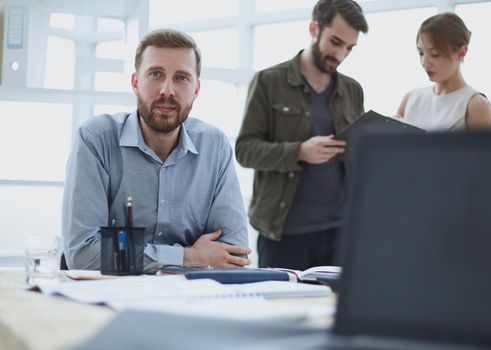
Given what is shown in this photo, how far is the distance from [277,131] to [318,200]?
0.31 metres

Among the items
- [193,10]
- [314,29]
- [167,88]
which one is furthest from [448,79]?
[193,10]

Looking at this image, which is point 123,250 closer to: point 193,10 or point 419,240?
point 419,240

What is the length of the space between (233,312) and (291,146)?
1830 mm

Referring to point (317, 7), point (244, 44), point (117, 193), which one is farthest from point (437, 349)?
point (244, 44)

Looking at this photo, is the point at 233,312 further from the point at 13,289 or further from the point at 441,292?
the point at 13,289

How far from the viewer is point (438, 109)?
8.98 ft

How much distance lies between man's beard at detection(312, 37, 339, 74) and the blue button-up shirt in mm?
791

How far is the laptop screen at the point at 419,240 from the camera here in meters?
0.70

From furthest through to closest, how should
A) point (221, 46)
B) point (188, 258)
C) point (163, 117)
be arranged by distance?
point (221, 46) → point (163, 117) → point (188, 258)

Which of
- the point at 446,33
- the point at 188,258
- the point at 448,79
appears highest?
the point at 446,33

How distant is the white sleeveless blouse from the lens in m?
2.68

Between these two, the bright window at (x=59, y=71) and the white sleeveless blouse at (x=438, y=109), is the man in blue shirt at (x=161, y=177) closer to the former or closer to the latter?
the white sleeveless blouse at (x=438, y=109)

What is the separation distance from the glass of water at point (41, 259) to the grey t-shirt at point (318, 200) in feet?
4.50

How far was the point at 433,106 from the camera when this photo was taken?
2.76 m
